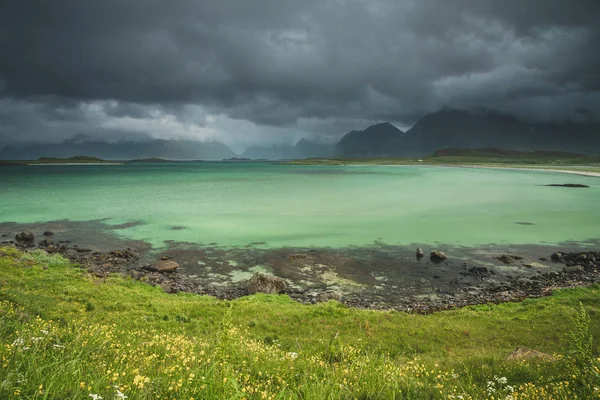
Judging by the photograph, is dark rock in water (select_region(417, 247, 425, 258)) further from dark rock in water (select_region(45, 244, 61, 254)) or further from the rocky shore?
dark rock in water (select_region(45, 244, 61, 254))

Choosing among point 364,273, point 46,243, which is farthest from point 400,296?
point 46,243

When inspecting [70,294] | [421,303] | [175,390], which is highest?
[175,390]

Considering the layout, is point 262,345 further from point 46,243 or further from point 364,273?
point 46,243

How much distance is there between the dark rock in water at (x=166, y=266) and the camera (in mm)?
29098

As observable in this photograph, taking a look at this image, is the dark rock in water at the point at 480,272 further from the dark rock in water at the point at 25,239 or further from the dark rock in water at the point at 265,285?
the dark rock in water at the point at 25,239

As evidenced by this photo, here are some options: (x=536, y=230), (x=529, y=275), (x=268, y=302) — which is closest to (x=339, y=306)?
(x=268, y=302)

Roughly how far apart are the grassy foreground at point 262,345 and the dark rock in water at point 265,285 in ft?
4.41

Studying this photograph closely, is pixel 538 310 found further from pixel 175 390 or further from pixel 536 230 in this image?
pixel 536 230

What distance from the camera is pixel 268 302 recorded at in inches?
857

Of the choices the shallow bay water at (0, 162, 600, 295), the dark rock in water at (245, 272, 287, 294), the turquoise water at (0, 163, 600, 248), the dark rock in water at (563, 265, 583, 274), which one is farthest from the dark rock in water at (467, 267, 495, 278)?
the dark rock in water at (245, 272, 287, 294)

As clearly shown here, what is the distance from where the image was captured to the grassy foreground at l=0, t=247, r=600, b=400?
235 inches

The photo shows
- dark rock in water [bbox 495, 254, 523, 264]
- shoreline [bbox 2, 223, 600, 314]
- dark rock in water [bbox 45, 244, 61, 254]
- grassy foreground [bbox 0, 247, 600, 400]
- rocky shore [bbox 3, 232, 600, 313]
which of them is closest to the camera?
grassy foreground [bbox 0, 247, 600, 400]

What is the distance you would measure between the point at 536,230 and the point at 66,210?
260 feet

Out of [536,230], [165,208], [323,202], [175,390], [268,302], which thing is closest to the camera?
[175,390]
